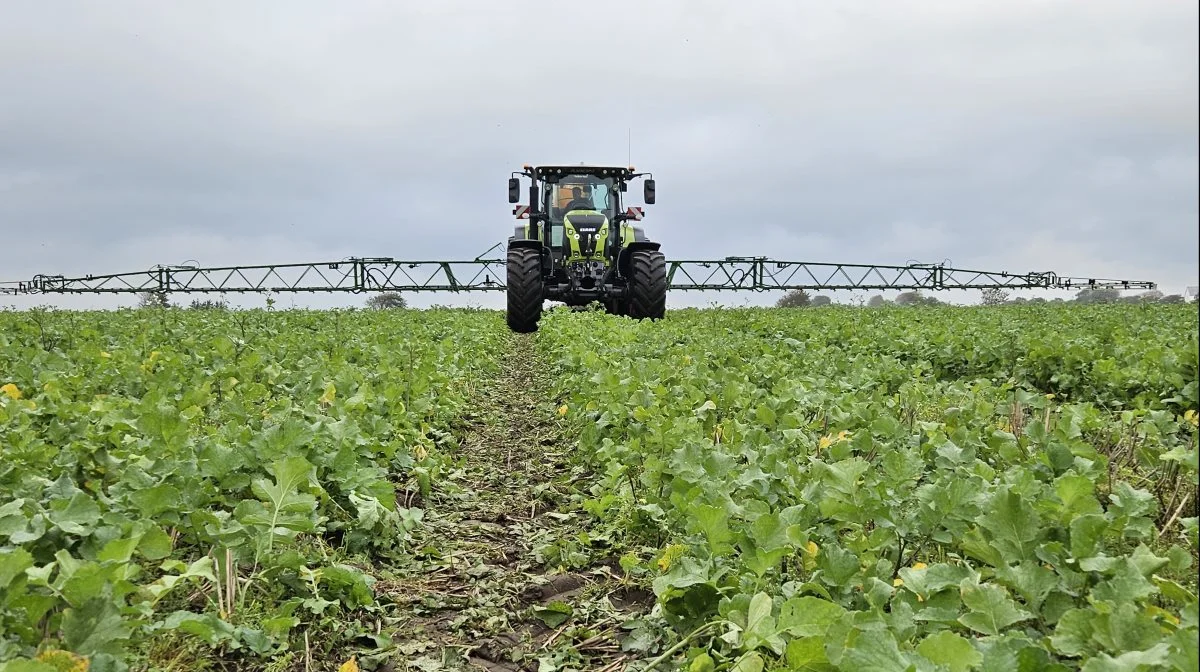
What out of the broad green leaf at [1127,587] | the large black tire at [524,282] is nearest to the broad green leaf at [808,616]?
the broad green leaf at [1127,587]

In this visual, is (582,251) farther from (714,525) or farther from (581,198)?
(714,525)

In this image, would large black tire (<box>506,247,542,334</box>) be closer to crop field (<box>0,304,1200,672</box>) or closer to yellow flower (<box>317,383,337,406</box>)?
crop field (<box>0,304,1200,672</box>)

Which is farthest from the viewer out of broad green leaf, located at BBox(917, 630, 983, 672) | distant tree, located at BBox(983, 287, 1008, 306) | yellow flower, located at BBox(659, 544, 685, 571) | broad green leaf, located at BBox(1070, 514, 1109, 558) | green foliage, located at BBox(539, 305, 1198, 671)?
distant tree, located at BBox(983, 287, 1008, 306)

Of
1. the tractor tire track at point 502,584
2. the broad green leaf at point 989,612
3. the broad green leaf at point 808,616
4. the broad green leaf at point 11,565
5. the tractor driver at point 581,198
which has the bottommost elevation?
the tractor tire track at point 502,584

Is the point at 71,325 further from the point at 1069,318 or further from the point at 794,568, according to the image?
the point at 1069,318

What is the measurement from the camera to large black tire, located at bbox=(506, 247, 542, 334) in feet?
49.4

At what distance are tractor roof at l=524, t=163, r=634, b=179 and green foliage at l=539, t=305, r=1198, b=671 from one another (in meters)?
11.1

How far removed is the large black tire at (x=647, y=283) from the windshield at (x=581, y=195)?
1.51 metres

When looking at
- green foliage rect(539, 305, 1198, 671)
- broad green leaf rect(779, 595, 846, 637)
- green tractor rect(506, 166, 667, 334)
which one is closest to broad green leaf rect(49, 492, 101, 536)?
green foliage rect(539, 305, 1198, 671)

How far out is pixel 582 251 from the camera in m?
15.5

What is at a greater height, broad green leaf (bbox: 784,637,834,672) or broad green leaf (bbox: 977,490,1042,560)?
broad green leaf (bbox: 977,490,1042,560)

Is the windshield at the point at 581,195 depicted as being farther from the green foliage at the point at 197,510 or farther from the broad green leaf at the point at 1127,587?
the broad green leaf at the point at 1127,587

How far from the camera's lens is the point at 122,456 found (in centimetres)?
348

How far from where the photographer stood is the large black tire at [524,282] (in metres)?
15.1
